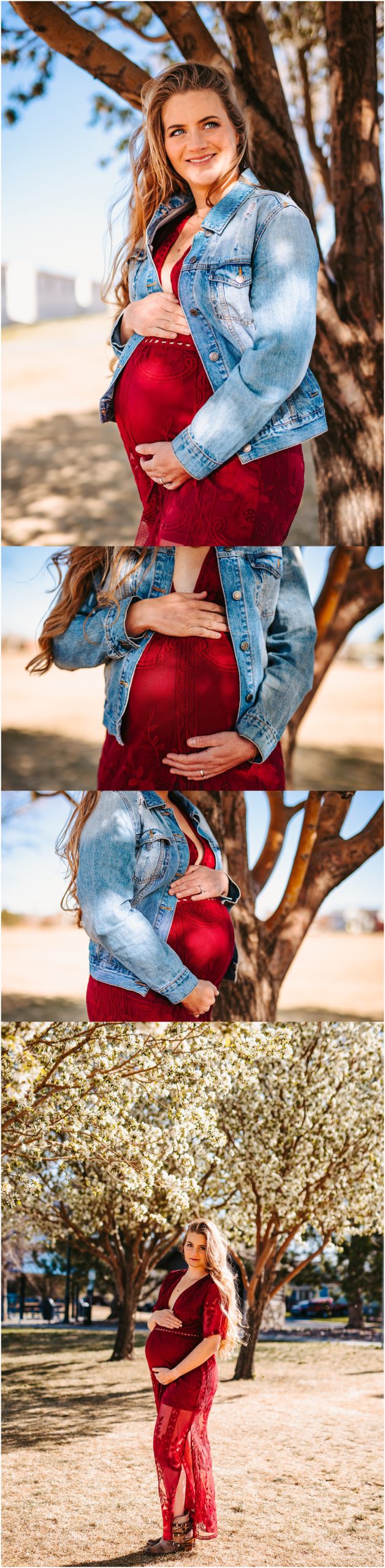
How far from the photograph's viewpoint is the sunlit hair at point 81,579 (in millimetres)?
2832

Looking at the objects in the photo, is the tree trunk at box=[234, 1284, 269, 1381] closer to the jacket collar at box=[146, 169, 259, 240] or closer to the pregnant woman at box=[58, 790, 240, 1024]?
the pregnant woman at box=[58, 790, 240, 1024]

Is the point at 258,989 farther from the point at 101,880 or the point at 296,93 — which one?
the point at 296,93

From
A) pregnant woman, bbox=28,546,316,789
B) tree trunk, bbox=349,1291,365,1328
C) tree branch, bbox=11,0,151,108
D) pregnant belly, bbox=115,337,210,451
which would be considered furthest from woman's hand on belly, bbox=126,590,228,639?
tree trunk, bbox=349,1291,365,1328

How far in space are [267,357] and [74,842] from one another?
1.17 metres

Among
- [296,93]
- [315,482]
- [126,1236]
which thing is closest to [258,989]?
[126,1236]

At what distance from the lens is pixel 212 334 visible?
8.83 feet

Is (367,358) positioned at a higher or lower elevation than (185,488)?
higher

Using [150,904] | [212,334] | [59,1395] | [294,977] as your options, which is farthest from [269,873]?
[59,1395]

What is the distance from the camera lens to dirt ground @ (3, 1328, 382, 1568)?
3381mm

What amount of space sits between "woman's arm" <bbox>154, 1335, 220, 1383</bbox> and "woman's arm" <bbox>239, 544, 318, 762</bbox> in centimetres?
155

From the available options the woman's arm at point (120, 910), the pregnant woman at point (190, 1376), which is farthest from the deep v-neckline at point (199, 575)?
the pregnant woman at point (190, 1376)

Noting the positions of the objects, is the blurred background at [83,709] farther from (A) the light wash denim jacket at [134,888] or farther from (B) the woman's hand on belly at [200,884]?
(B) the woman's hand on belly at [200,884]

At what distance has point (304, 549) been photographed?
304 centimetres

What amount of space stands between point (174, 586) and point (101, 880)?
67 cm
